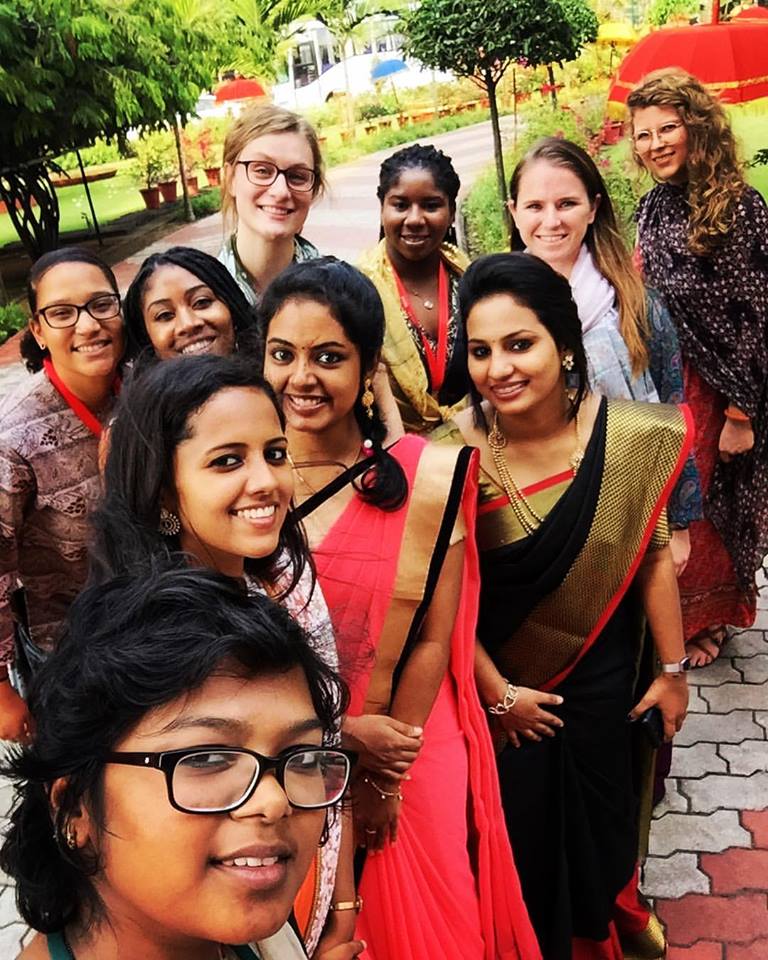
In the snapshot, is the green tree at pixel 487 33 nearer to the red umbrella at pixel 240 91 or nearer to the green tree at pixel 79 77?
the green tree at pixel 79 77

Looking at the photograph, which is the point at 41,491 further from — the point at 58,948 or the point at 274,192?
the point at 58,948

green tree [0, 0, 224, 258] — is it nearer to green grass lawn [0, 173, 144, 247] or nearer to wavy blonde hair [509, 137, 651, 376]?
green grass lawn [0, 173, 144, 247]

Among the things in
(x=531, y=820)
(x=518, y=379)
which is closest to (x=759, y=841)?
(x=531, y=820)

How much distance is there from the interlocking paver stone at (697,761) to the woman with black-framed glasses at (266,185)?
2.04 meters

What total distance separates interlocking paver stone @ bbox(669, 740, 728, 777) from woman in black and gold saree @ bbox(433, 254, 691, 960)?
953mm

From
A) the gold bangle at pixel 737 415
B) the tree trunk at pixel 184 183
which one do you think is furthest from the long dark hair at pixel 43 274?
the tree trunk at pixel 184 183

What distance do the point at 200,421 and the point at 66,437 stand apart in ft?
2.82

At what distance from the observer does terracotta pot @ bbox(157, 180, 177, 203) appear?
19.0m

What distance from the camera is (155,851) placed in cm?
91

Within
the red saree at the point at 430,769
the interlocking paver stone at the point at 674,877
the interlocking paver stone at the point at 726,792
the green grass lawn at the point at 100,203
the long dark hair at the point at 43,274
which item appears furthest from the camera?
the green grass lawn at the point at 100,203

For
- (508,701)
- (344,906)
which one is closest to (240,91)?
(508,701)

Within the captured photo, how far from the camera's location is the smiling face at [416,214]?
9.50 feet

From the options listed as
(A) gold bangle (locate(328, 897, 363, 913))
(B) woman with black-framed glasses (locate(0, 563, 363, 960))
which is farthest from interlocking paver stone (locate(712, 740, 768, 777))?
(B) woman with black-framed glasses (locate(0, 563, 363, 960))

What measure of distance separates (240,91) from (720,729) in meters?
16.7
